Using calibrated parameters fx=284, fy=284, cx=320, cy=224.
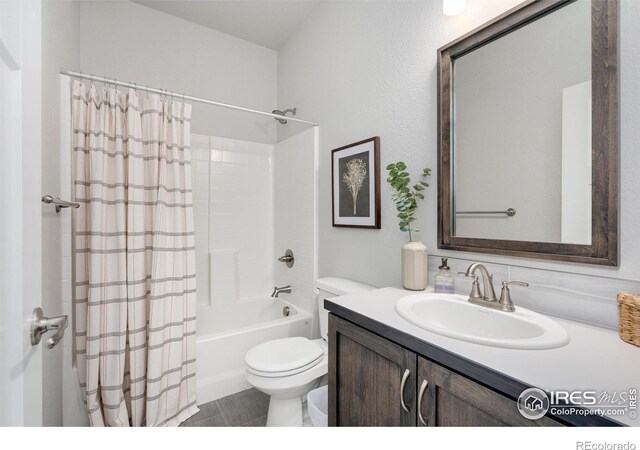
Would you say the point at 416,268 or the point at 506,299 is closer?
the point at 506,299

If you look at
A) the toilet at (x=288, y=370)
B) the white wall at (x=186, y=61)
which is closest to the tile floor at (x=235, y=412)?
the toilet at (x=288, y=370)

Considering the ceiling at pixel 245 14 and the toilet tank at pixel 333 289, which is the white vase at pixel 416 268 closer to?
the toilet tank at pixel 333 289

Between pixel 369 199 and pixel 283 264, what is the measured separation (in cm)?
121

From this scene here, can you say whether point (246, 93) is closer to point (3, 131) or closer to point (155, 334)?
point (155, 334)

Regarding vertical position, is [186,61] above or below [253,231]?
above

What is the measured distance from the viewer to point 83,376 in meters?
1.48

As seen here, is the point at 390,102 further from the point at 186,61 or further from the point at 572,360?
the point at 186,61

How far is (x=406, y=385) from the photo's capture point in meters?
0.83

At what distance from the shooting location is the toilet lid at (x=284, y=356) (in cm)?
140

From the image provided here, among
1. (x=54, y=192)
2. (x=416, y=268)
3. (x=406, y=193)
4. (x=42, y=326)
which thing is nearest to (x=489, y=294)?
(x=416, y=268)

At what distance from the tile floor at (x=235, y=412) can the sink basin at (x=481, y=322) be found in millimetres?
1195

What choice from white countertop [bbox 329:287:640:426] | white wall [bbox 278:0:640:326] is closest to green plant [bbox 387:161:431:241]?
white wall [bbox 278:0:640:326]

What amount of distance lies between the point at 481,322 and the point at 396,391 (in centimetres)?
40
